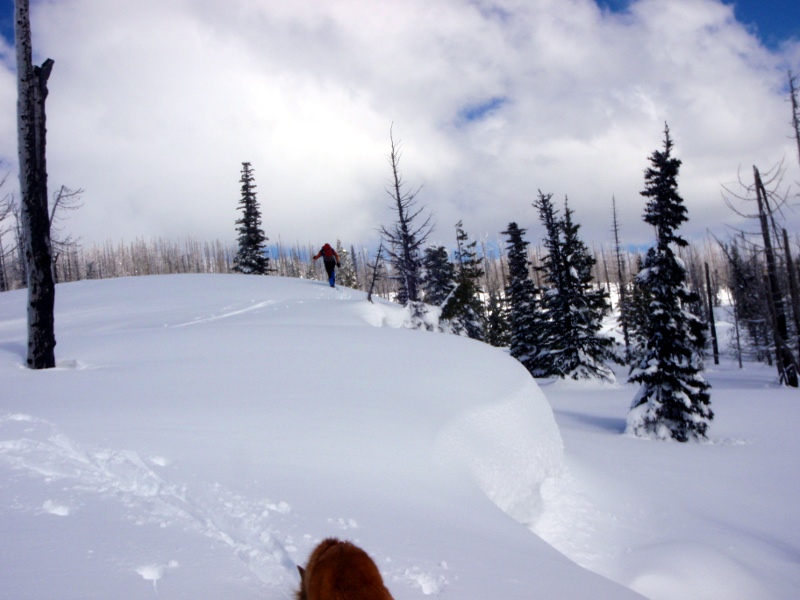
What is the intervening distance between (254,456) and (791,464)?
42.5 ft

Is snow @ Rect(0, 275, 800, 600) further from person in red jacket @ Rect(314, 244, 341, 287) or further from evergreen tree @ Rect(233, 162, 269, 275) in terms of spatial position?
evergreen tree @ Rect(233, 162, 269, 275)

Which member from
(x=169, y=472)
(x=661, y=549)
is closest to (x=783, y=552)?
(x=661, y=549)

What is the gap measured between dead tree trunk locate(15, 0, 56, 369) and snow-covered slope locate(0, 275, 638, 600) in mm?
862

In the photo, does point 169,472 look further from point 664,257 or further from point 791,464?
point 664,257

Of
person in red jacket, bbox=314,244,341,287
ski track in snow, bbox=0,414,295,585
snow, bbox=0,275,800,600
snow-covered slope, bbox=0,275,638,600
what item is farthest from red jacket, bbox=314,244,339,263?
ski track in snow, bbox=0,414,295,585

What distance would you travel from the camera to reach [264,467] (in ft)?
14.1

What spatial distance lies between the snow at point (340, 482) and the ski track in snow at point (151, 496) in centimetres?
2

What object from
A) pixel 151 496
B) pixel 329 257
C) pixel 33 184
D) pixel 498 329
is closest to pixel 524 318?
pixel 498 329

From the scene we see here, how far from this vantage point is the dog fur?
7.00 ft

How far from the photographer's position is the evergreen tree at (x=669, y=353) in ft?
48.0

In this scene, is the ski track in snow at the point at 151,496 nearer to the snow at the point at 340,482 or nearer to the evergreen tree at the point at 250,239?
the snow at the point at 340,482

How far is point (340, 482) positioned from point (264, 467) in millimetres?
716

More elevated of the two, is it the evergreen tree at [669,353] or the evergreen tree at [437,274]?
the evergreen tree at [437,274]

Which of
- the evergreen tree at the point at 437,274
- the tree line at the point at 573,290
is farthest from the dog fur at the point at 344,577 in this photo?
the evergreen tree at the point at 437,274
